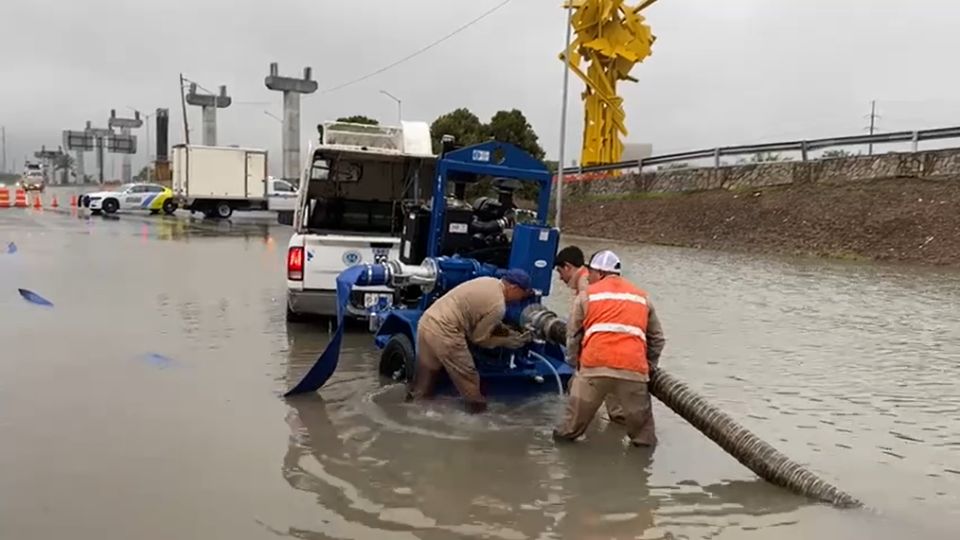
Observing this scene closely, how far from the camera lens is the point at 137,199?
134ft

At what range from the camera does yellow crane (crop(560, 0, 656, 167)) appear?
125 ft

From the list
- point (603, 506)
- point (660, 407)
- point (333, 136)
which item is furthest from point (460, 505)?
point (333, 136)

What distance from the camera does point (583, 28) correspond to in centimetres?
3838

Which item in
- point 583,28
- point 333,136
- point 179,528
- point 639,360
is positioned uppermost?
point 583,28

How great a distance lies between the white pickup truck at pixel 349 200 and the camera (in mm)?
9984

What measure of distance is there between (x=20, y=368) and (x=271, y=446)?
3.40m

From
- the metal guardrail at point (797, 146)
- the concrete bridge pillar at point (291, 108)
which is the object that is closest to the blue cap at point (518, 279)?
the metal guardrail at point (797, 146)

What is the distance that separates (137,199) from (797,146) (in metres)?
28.7

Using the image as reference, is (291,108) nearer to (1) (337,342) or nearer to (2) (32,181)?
(2) (32,181)

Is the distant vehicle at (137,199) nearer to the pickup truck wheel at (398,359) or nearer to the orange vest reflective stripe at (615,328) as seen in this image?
the pickup truck wheel at (398,359)

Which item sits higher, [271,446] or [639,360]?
[639,360]

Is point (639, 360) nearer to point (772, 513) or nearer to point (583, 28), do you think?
point (772, 513)

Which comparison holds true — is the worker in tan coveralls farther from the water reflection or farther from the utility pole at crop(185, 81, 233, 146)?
the utility pole at crop(185, 81, 233, 146)

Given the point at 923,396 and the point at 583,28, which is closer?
the point at 923,396
